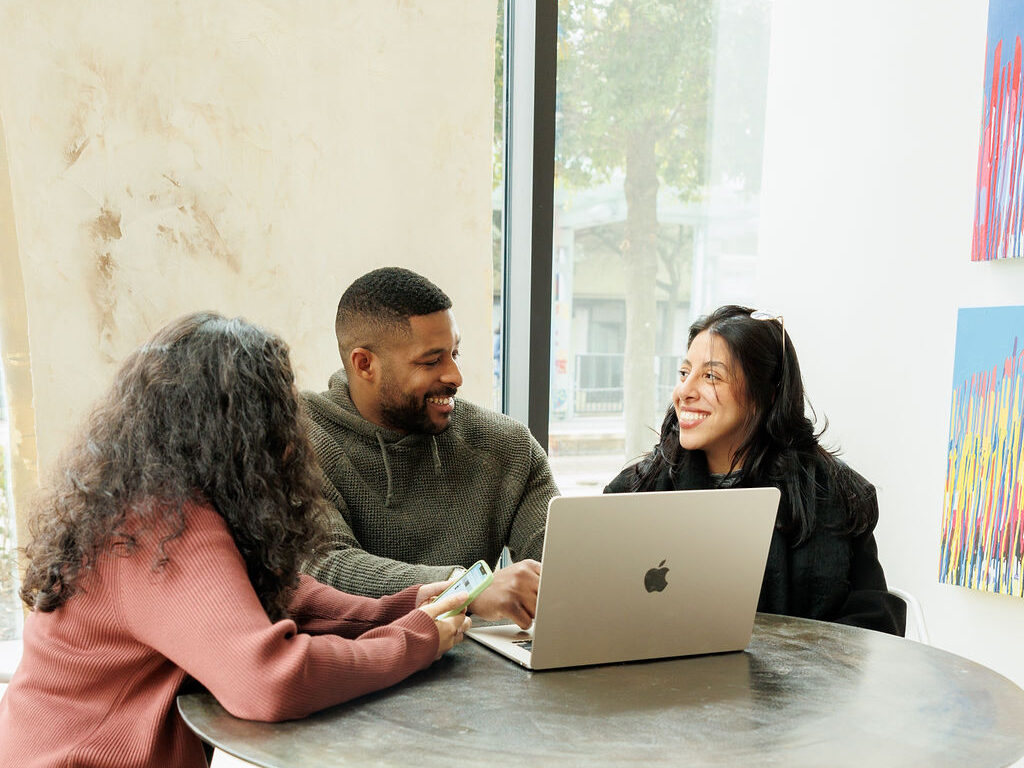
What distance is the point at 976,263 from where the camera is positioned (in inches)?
102

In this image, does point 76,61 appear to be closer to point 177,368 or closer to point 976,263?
point 177,368

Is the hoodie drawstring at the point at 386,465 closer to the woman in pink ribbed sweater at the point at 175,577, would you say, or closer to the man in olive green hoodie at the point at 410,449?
the man in olive green hoodie at the point at 410,449

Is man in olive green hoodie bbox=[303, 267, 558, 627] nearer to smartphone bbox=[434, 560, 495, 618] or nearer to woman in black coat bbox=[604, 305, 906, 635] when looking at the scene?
woman in black coat bbox=[604, 305, 906, 635]

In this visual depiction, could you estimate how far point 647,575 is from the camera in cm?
142

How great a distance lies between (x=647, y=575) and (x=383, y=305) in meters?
1.00

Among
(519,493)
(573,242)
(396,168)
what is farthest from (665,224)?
(519,493)

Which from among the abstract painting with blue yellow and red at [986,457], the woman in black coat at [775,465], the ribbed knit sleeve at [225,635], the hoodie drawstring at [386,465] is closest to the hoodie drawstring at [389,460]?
the hoodie drawstring at [386,465]

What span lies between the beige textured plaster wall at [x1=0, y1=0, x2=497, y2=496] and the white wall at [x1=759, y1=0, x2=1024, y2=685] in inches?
41.6

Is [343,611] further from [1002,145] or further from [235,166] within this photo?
[1002,145]

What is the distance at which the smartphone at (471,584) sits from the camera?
147cm

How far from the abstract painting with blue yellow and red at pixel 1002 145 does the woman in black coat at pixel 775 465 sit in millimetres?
636

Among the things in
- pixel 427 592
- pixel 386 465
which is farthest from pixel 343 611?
pixel 386 465

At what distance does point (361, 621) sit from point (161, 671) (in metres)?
0.37

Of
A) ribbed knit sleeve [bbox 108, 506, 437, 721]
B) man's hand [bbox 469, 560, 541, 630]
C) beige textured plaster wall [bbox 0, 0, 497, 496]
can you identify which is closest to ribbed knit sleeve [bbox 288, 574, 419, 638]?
man's hand [bbox 469, 560, 541, 630]
